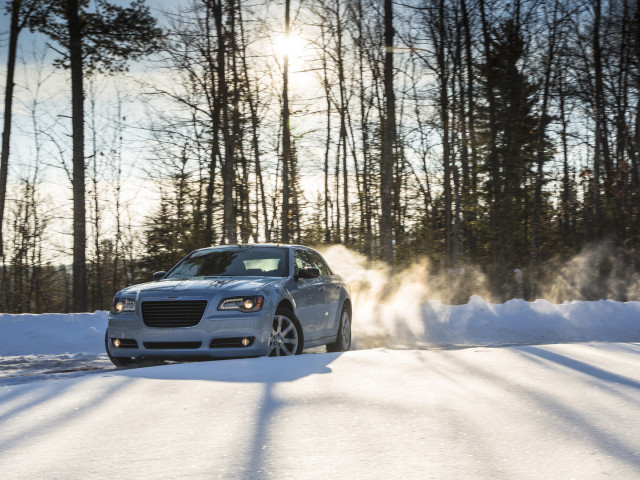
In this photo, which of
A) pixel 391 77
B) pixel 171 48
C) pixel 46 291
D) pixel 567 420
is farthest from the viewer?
pixel 46 291

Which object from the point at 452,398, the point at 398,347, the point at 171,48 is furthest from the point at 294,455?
the point at 171,48

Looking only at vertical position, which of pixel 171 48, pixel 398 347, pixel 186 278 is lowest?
pixel 398 347

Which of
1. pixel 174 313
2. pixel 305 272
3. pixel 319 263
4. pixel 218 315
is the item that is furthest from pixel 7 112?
pixel 218 315

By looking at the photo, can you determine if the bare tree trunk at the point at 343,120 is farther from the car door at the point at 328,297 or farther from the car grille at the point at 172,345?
the car grille at the point at 172,345

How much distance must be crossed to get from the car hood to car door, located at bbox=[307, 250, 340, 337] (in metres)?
1.36

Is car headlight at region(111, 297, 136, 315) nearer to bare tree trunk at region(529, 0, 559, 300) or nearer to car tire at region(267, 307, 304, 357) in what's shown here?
car tire at region(267, 307, 304, 357)

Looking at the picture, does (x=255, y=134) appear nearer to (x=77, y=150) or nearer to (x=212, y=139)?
(x=212, y=139)

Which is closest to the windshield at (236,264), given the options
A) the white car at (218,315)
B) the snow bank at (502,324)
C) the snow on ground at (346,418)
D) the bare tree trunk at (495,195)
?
the white car at (218,315)

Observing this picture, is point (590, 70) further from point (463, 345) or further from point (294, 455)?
point (294, 455)

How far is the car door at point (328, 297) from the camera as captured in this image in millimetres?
9820

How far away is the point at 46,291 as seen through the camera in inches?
1199

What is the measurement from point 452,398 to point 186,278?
5438mm

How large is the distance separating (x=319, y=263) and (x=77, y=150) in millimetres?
11114

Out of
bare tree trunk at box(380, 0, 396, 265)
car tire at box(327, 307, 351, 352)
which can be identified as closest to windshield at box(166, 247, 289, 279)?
car tire at box(327, 307, 351, 352)
